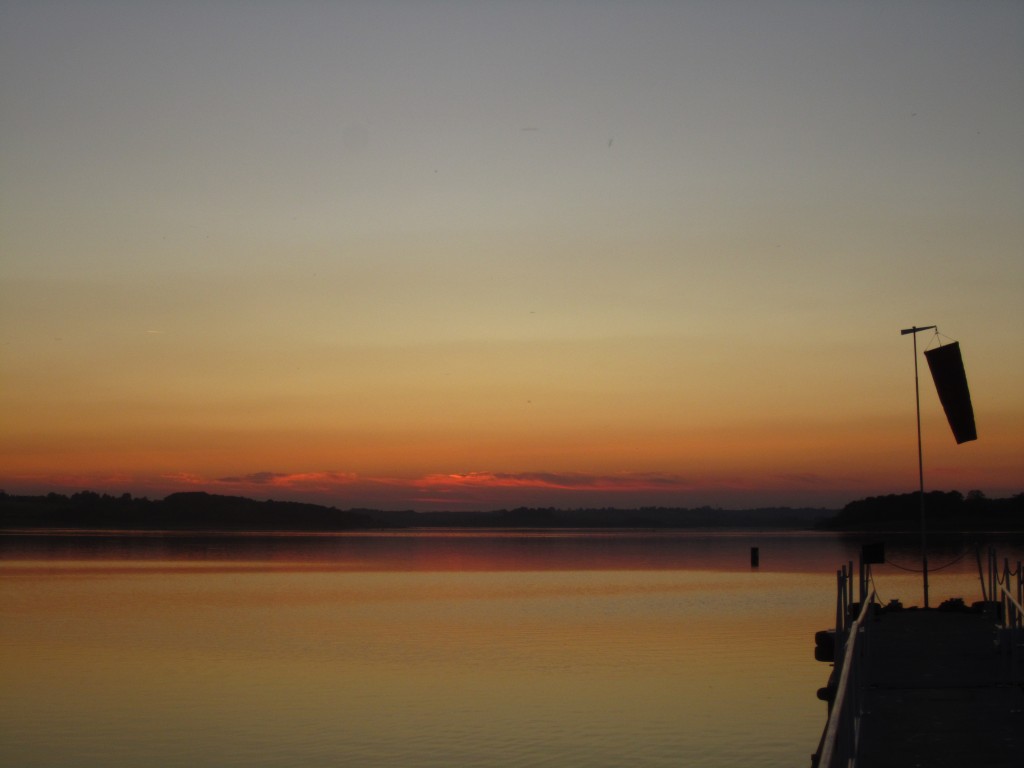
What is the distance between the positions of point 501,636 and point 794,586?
82.8 feet

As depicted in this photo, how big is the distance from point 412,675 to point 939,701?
14323 mm

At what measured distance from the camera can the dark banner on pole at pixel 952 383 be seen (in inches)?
1019

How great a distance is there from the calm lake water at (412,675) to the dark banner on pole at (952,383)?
656 cm

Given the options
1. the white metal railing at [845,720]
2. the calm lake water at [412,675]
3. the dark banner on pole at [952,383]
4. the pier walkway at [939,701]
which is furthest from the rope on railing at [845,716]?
the dark banner on pole at [952,383]

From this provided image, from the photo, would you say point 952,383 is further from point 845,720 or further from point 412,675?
point 845,720

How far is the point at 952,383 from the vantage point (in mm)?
26016

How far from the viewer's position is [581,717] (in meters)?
22.2

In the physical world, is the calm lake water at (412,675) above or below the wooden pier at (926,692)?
below

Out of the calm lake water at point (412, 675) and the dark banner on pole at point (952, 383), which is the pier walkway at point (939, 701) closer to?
the calm lake water at point (412, 675)

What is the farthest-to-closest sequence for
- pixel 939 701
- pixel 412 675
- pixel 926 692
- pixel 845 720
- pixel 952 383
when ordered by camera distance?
pixel 412 675, pixel 952 383, pixel 926 692, pixel 939 701, pixel 845 720

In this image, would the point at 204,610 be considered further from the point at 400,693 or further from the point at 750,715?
the point at 750,715

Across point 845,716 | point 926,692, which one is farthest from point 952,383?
point 845,716

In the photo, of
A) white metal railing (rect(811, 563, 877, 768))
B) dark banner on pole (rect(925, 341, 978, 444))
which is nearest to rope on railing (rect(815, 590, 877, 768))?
white metal railing (rect(811, 563, 877, 768))

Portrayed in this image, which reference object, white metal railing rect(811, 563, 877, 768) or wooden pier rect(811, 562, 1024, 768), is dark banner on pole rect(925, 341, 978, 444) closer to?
wooden pier rect(811, 562, 1024, 768)
